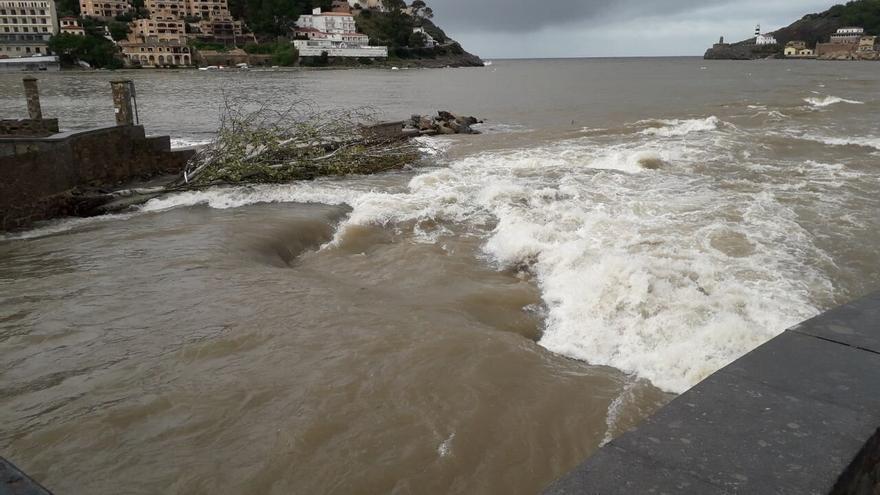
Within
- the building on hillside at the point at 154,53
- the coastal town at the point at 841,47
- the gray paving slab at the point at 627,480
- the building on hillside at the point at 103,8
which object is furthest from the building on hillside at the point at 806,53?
the gray paving slab at the point at 627,480

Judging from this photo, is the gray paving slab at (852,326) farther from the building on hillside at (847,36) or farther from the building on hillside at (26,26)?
the building on hillside at (847,36)

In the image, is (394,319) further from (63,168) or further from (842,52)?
(842,52)

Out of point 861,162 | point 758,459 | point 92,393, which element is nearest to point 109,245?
point 92,393

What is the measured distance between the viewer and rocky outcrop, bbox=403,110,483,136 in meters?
26.8

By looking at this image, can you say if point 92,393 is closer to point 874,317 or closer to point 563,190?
point 874,317

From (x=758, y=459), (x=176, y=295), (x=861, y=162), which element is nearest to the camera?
(x=758, y=459)

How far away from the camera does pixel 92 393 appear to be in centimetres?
578

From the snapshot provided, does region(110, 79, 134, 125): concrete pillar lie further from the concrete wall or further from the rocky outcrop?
the rocky outcrop

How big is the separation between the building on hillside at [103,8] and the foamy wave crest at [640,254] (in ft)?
561

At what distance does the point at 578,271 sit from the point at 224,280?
5087mm

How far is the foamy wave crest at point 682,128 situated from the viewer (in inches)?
970

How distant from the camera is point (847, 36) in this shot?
17838 cm

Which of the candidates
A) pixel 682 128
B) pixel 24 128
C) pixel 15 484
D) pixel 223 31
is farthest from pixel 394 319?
pixel 223 31

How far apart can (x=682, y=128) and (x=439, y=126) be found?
1062 centimetres
